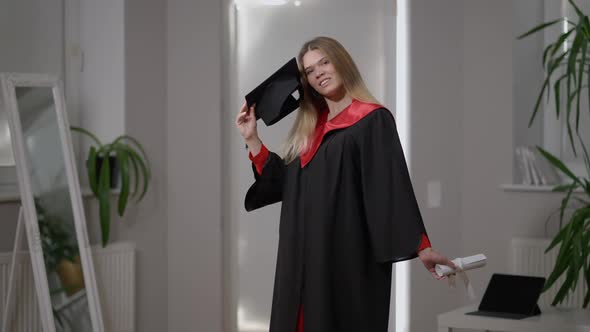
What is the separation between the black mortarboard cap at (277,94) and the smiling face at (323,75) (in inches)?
1.8

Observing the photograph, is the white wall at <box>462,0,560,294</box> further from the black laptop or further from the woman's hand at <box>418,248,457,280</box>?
the woman's hand at <box>418,248,457,280</box>

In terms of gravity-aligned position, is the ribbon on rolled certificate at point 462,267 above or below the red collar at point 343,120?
below

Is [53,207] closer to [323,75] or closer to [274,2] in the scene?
[323,75]

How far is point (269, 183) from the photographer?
242 cm

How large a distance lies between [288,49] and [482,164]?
50.1 inches

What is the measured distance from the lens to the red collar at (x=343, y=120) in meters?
2.25

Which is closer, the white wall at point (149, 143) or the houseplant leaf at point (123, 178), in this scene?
the houseplant leaf at point (123, 178)

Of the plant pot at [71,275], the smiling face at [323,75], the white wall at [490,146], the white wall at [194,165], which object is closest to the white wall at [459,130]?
the white wall at [490,146]

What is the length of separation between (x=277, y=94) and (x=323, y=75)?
152mm

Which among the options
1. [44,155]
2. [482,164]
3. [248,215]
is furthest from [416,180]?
[44,155]

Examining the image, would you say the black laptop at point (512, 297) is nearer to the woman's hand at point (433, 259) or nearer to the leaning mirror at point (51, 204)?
the woman's hand at point (433, 259)

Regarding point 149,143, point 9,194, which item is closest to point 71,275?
point 9,194

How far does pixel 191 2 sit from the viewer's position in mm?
4418

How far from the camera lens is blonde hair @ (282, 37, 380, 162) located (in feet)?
7.50
